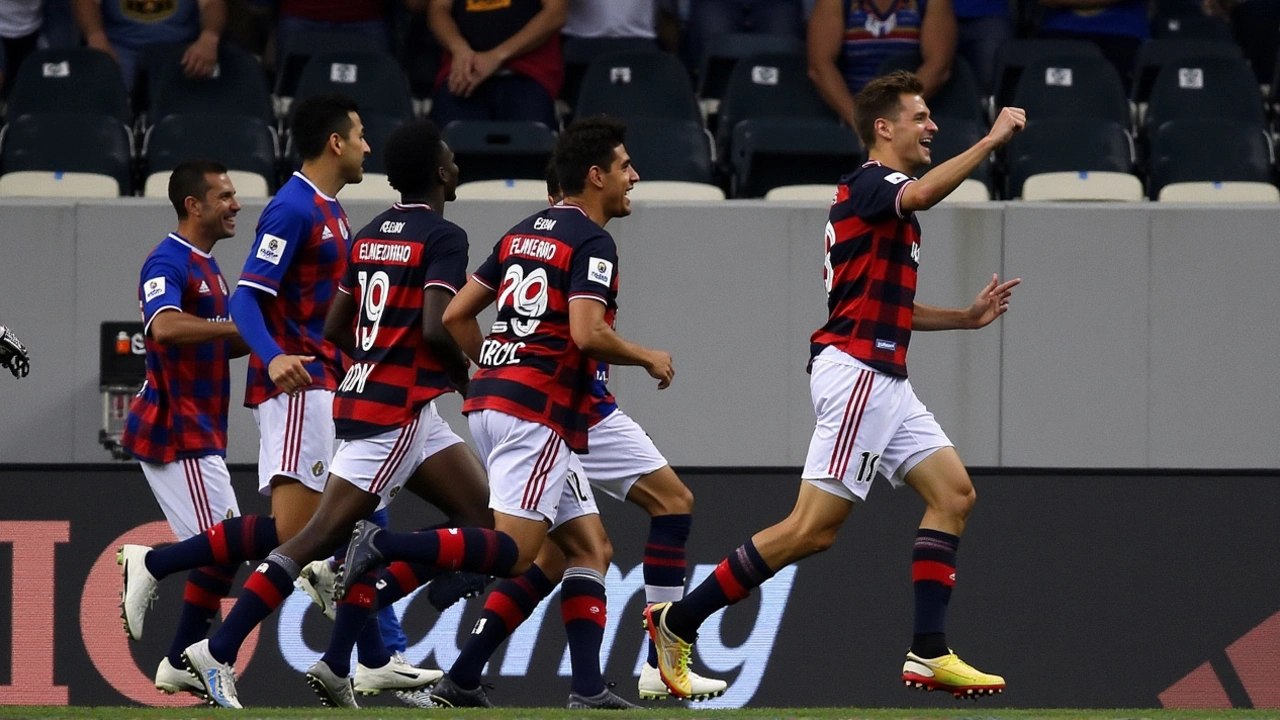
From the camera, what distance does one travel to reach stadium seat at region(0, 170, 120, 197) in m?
8.85

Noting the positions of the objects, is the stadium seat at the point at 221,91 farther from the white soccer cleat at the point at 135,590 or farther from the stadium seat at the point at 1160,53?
the stadium seat at the point at 1160,53

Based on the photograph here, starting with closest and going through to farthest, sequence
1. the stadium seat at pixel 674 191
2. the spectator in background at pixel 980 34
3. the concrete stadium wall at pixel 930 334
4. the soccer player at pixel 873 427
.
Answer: the soccer player at pixel 873 427 → the concrete stadium wall at pixel 930 334 → the stadium seat at pixel 674 191 → the spectator in background at pixel 980 34

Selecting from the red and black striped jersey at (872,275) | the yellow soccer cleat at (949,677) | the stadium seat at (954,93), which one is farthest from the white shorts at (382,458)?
the stadium seat at (954,93)

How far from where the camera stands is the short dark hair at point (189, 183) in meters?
6.36

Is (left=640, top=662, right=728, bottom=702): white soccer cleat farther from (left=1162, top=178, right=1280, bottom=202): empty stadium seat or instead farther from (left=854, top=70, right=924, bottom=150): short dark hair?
(left=1162, top=178, right=1280, bottom=202): empty stadium seat

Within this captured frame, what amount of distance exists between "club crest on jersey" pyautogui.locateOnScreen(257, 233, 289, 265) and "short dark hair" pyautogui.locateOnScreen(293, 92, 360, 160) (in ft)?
1.19

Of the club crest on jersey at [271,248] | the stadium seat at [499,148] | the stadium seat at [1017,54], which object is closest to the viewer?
the club crest on jersey at [271,248]

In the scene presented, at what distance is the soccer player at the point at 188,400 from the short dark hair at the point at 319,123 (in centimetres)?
47

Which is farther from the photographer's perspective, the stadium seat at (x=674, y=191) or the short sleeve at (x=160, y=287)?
the stadium seat at (x=674, y=191)

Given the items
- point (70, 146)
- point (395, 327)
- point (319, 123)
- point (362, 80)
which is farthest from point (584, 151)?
point (70, 146)

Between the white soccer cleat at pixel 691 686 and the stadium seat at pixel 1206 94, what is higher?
the stadium seat at pixel 1206 94

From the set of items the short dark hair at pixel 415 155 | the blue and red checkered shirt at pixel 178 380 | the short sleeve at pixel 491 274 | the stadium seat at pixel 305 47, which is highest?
the stadium seat at pixel 305 47

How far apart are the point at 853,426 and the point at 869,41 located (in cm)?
504

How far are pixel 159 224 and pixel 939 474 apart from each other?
4537 mm
